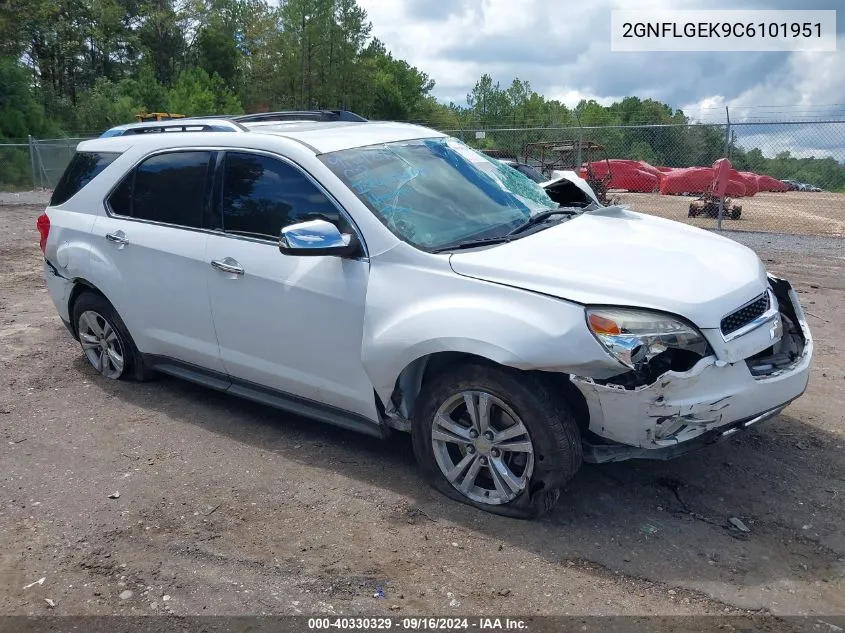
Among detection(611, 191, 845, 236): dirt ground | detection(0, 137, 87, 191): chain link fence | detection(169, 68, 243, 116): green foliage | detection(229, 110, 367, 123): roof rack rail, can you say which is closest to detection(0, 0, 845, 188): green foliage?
detection(169, 68, 243, 116): green foliage

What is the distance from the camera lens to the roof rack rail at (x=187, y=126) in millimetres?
4551

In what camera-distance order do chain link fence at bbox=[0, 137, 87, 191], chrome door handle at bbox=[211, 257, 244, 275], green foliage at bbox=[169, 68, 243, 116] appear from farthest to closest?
green foliage at bbox=[169, 68, 243, 116] → chain link fence at bbox=[0, 137, 87, 191] → chrome door handle at bbox=[211, 257, 244, 275]

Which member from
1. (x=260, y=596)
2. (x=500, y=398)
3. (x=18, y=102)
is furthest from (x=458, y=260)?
(x=18, y=102)

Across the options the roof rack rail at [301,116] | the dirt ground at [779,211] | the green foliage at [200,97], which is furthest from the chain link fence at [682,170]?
the green foliage at [200,97]

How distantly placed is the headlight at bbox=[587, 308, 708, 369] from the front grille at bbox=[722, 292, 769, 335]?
197 mm

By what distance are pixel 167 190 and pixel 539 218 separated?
231cm

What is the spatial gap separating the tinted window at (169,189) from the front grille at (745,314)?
9.71 feet

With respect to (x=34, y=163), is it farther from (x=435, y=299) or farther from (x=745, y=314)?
(x=745, y=314)

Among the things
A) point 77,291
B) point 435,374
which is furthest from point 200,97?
point 435,374

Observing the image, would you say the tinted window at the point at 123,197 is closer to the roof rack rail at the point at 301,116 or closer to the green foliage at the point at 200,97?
the roof rack rail at the point at 301,116

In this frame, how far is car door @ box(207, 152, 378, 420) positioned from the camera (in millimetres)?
3830

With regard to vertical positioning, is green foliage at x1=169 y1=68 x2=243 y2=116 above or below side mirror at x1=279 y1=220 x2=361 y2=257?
above

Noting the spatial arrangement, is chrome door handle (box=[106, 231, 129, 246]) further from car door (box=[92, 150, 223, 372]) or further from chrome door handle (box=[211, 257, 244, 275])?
chrome door handle (box=[211, 257, 244, 275])

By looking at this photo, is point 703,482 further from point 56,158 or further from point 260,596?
point 56,158
